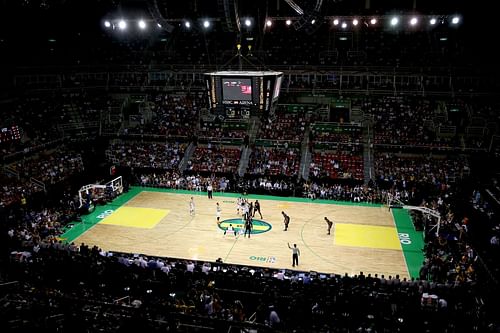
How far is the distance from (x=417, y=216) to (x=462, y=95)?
16128 millimetres

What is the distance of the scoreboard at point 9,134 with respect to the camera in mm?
31141

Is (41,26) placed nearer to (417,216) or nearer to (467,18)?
(417,216)

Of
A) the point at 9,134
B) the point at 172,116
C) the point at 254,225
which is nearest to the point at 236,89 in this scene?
the point at 254,225

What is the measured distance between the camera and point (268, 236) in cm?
2334

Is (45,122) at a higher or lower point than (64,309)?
higher

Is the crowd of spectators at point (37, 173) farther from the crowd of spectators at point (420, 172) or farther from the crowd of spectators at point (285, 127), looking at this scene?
the crowd of spectators at point (420, 172)

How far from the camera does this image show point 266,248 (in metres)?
21.7

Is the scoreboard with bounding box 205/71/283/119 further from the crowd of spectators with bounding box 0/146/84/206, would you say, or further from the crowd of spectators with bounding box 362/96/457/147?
the crowd of spectators with bounding box 362/96/457/147

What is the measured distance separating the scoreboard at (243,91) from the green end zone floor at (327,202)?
386 inches

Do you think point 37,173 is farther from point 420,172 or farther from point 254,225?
point 420,172

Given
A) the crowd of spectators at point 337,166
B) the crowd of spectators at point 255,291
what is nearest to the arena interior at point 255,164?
the crowd of spectators at point 255,291

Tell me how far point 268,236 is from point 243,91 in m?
8.20

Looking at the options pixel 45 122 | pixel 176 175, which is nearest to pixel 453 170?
pixel 176 175

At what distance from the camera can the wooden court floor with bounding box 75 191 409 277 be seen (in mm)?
20266
